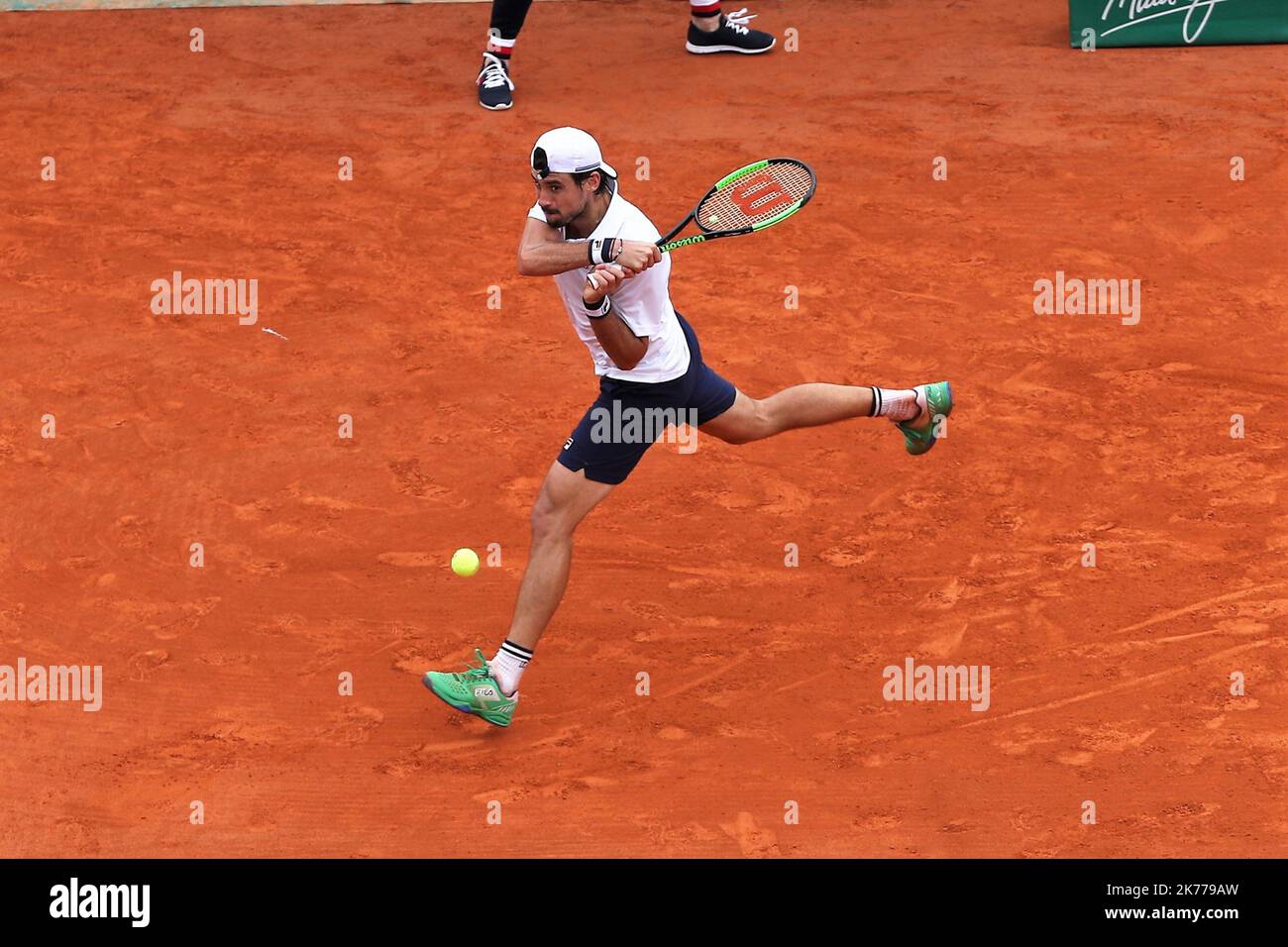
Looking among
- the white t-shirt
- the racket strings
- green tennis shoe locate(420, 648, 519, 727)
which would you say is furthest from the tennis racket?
green tennis shoe locate(420, 648, 519, 727)

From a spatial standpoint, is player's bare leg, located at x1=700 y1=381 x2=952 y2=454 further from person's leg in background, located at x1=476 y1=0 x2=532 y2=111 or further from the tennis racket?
person's leg in background, located at x1=476 y1=0 x2=532 y2=111

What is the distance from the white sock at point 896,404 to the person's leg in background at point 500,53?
18.0 feet

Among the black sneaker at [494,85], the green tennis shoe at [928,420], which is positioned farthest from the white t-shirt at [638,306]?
the black sneaker at [494,85]

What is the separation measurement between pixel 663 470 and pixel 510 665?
1.98 meters

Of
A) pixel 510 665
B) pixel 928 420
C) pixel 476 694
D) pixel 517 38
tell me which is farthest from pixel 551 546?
pixel 517 38

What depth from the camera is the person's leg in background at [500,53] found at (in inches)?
462

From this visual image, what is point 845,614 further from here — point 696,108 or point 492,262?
point 696,108

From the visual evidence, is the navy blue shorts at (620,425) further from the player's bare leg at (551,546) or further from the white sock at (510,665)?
the white sock at (510,665)

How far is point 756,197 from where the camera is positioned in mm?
6621

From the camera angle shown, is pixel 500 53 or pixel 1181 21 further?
pixel 1181 21

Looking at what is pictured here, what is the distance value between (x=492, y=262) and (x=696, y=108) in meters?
2.55

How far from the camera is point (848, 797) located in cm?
595

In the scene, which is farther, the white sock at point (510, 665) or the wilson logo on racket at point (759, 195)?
the wilson logo on racket at point (759, 195)

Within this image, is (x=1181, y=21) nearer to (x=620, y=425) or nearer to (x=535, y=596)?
(x=620, y=425)
